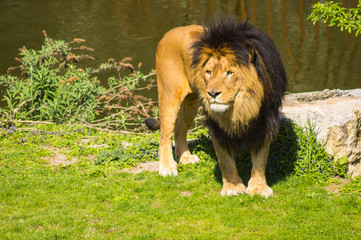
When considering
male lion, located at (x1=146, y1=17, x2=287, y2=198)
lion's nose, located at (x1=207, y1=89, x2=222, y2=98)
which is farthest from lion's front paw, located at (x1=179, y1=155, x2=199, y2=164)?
lion's nose, located at (x1=207, y1=89, x2=222, y2=98)

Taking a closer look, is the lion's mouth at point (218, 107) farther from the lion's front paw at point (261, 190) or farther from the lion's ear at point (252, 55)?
the lion's front paw at point (261, 190)

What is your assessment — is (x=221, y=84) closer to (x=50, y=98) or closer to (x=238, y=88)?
(x=238, y=88)

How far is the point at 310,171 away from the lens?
6.26 meters

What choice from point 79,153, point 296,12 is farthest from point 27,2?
point 79,153

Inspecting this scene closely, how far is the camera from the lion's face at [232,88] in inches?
203

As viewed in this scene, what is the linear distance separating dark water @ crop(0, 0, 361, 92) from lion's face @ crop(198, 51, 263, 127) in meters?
8.42

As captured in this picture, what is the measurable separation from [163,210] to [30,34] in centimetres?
1473

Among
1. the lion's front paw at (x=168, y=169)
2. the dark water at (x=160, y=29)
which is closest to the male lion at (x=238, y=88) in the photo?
the lion's front paw at (x=168, y=169)

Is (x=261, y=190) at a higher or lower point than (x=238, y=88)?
lower

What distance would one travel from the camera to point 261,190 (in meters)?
5.77

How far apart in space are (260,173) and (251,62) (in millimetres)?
1305

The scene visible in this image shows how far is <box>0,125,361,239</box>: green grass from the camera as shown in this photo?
5090mm

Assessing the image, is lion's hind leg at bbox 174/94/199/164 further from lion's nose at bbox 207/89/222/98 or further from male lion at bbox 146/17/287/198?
lion's nose at bbox 207/89/222/98

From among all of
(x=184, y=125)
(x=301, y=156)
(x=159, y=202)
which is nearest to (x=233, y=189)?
(x=159, y=202)
